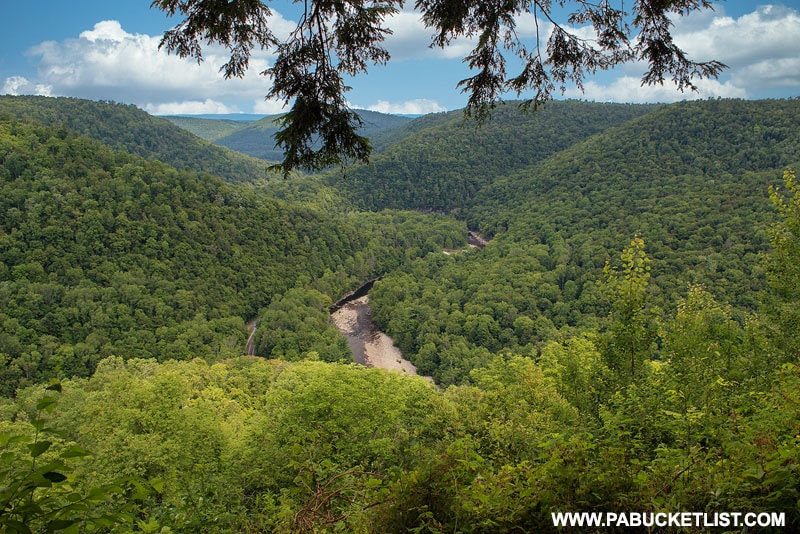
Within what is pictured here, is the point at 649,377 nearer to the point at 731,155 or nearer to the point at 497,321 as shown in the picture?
the point at 497,321

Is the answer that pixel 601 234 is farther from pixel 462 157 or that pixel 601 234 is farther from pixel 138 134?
pixel 138 134

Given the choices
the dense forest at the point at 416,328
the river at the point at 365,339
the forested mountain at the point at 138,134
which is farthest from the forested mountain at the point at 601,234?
the forested mountain at the point at 138,134

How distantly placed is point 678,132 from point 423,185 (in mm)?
76518

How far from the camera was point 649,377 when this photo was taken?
29.0 ft

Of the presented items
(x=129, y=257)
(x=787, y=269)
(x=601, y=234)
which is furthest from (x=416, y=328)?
(x=787, y=269)

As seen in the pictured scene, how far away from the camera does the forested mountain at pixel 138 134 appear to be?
149500 millimetres

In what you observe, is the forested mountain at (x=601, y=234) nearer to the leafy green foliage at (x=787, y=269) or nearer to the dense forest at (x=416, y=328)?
the dense forest at (x=416, y=328)

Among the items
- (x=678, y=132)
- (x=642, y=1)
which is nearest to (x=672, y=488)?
(x=642, y=1)

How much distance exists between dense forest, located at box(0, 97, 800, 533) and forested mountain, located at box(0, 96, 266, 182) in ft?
4.22

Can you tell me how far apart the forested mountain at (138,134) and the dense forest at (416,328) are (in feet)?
4.22

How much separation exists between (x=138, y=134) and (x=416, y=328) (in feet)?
483

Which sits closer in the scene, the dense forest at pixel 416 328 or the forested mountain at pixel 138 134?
the dense forest at pixel 416 328

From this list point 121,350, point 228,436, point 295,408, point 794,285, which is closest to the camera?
point 794,285

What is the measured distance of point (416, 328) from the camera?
207ft
